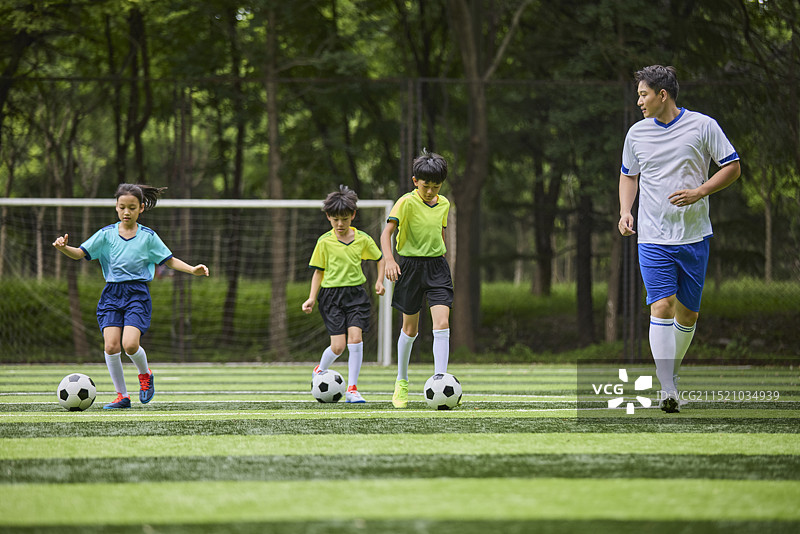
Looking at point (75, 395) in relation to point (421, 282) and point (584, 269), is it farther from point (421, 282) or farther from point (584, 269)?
point (584, 269)

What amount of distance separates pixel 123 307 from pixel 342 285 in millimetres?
1631

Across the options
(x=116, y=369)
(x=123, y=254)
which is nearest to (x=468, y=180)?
(x=123, y=254)

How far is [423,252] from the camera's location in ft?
20.7

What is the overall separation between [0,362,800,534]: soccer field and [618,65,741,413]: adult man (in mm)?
635

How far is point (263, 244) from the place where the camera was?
16312 millimetres

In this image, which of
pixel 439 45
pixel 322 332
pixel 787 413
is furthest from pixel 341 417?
pixel 439 45

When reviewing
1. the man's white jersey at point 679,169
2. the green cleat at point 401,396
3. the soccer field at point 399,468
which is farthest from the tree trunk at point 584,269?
the man's white jersey at point 679,169

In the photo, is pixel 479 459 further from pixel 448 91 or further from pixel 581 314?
pixel 448 91

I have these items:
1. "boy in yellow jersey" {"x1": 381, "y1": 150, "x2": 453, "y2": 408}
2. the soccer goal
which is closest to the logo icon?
"boy in yellow jersey" {"x1": 381, "y1": 150, "x2": 453, "y2": 408}

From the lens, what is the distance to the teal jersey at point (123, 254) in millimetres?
6352

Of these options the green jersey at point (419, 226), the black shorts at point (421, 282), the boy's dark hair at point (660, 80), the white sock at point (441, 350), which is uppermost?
the boy's dark hair at point (660, 80)

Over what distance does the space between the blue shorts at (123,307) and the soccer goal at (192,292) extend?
5.68 meters

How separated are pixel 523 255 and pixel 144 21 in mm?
8039

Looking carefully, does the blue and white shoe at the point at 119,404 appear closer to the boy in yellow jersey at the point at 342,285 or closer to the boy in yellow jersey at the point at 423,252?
the boy in yellow jersey at the point at 342,285
